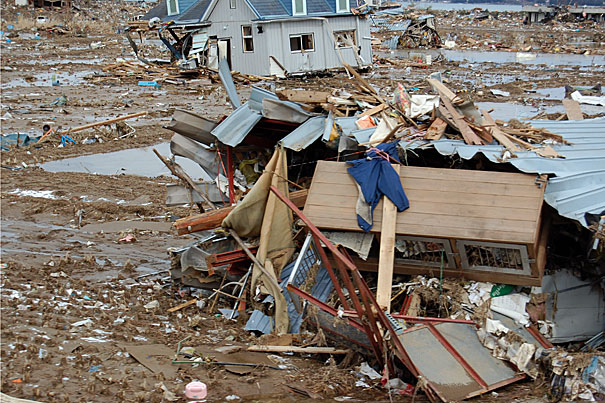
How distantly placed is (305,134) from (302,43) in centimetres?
2405

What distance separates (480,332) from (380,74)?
26753 millimetres

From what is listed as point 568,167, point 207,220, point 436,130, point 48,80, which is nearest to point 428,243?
point 436,130

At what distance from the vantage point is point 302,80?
31.3 metres

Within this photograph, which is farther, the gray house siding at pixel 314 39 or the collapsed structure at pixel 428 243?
the gray house siding at pixel 314 39

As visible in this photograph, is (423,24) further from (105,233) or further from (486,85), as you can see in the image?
(105,233)

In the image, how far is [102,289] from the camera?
9.62 m

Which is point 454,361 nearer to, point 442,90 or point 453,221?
point 453,221

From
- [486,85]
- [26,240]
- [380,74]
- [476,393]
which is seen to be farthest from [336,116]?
[380,74]

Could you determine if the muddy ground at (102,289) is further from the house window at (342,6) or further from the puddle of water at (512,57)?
the puddle of water at (512,57)

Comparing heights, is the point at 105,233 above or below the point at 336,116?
below

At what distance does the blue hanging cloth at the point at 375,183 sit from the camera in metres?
7.87

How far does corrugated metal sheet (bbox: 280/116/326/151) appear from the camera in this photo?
8.86 meters

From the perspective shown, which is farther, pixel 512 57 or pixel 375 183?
pixel 512 57

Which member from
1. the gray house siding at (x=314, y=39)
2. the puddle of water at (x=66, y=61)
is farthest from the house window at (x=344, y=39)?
the puddle of water at (x=66, y=61)
